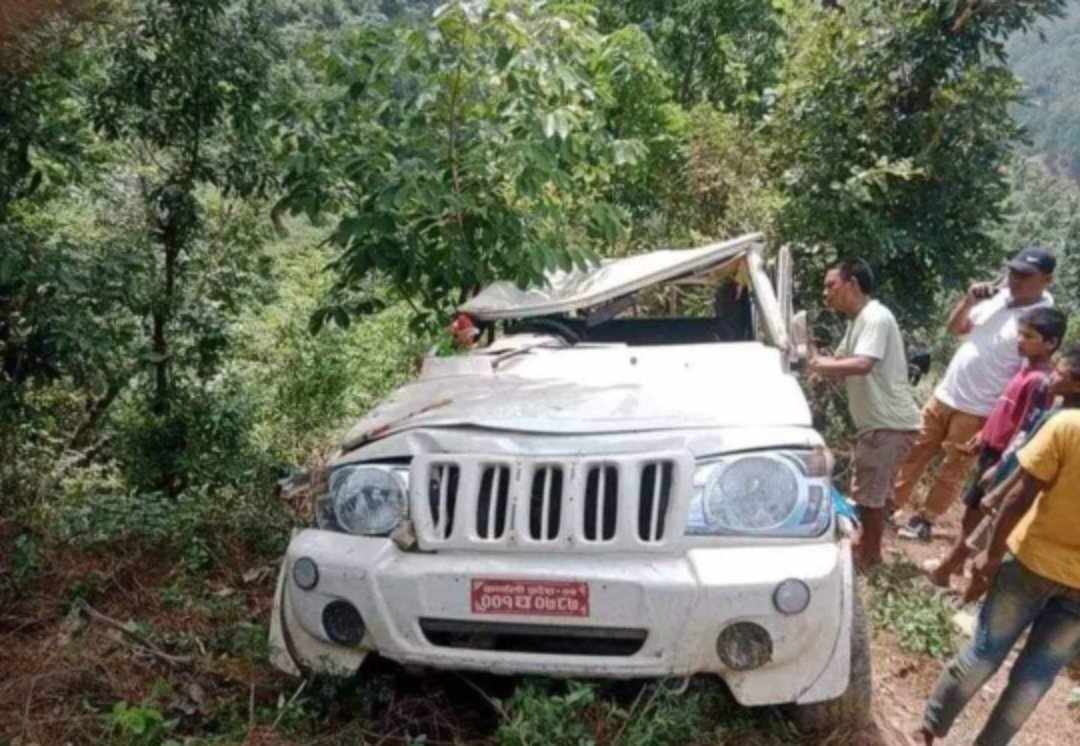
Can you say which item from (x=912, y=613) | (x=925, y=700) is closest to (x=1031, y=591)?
(x=925, y=700)

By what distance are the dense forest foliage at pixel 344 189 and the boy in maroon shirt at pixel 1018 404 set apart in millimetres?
2080

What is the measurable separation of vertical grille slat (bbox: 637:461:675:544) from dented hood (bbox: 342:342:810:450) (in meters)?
0.17

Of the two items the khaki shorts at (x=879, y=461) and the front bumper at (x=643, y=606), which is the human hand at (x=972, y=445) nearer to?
the khaki shorts at (x=879, y=461)

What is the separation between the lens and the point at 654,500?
8.89 feet

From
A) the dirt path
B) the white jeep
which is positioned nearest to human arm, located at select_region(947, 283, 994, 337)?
the dirt path

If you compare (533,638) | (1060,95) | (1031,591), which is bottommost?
(1060,95)

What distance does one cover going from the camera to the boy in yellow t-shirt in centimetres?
300

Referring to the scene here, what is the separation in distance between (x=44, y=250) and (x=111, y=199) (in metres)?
2.99

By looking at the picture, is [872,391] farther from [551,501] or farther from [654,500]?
[551,501]

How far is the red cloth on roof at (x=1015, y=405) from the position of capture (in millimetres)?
4480

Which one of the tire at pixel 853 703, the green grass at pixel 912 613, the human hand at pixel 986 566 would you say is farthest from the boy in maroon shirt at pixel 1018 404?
the tire at pixel 853 703

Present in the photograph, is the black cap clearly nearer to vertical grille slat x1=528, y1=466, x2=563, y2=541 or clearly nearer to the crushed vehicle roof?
the crushed vehicle roof

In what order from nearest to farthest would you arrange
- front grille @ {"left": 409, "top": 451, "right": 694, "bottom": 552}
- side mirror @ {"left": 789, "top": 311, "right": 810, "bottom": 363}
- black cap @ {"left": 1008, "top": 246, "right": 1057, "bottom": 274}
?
front grille @ {"left": 409, "top": 451, "right": 694, "bottom": 552}
side mirror @ {"left": 789, "top": 311, "right": 810, "bottom": 363}
black cap @ {"left": 1008, "top": 246, "right": 1057, "bottom": 274}

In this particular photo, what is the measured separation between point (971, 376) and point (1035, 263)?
0.74 meters
